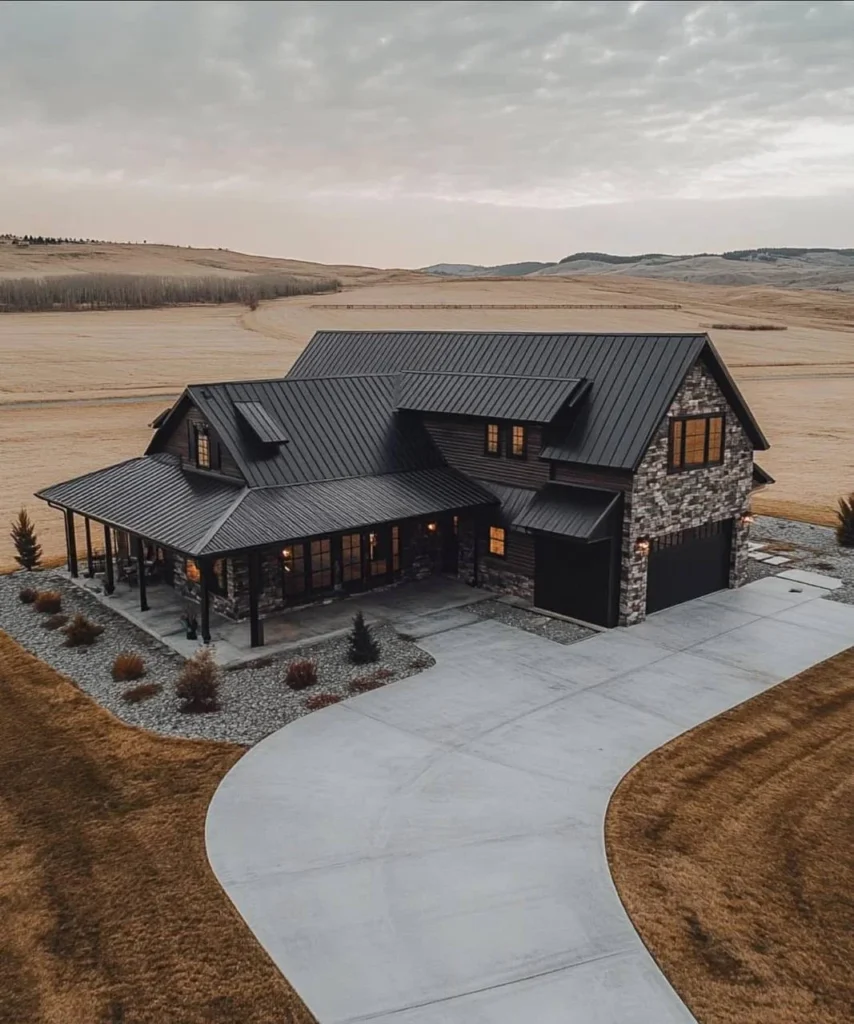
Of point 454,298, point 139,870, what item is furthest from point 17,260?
point 139,870

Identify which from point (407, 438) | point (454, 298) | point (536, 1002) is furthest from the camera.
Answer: point (454, 298)

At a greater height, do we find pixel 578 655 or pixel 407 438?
pixel 407 438

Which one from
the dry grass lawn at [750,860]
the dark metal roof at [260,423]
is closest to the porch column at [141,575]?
the dark metal roof at [260,423]

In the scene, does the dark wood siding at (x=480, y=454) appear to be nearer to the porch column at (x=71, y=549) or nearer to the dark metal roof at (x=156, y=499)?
the dark metal roof at (x=156, y=499)

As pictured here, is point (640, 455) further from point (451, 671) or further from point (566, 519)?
point (451, 671)

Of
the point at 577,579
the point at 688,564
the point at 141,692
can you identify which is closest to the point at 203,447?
the point at 141,692

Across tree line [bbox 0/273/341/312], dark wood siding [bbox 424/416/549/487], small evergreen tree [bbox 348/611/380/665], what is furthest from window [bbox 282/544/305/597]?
tree line [bbox 0/273/341/312]

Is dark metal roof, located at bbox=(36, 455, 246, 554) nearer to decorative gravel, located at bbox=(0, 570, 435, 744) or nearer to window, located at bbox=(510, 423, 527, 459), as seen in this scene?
decorative gravel, located at bbox=(0, 570, 435, 744)
